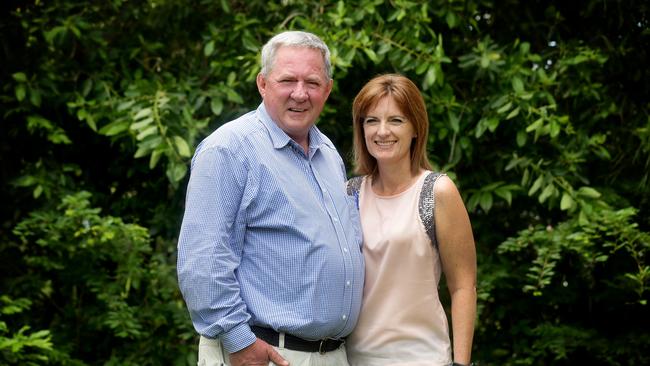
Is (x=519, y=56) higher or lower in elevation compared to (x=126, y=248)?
higher

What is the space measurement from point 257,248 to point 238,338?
0.27 metres

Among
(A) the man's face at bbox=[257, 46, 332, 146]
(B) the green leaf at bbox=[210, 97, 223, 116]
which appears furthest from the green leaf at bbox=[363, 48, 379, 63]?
(A) the man's face at bbox=[257, 46, 332, 146]

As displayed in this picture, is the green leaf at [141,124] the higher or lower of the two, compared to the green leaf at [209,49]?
lower

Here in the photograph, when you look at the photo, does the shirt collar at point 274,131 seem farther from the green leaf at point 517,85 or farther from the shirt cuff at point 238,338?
the green leaf at point 517,85

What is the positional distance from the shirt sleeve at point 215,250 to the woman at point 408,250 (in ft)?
1.57

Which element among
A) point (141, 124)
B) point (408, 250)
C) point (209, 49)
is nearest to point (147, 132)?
point (141, 124)

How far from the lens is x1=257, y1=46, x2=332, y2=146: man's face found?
9.60 ft

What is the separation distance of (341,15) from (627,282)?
193cm

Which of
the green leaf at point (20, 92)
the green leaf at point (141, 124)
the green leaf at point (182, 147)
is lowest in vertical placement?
the green leaf at point (182, 147)

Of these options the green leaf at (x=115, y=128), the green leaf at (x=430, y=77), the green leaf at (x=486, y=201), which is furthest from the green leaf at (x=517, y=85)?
the green leaf at (x=115, y=128)

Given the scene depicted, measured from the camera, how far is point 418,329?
2998mm

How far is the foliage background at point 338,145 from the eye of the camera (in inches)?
179

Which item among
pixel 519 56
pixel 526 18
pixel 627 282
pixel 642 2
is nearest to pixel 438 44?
pixel 519 56

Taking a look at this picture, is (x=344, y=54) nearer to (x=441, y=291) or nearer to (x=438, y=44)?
(x=438, y=44)
